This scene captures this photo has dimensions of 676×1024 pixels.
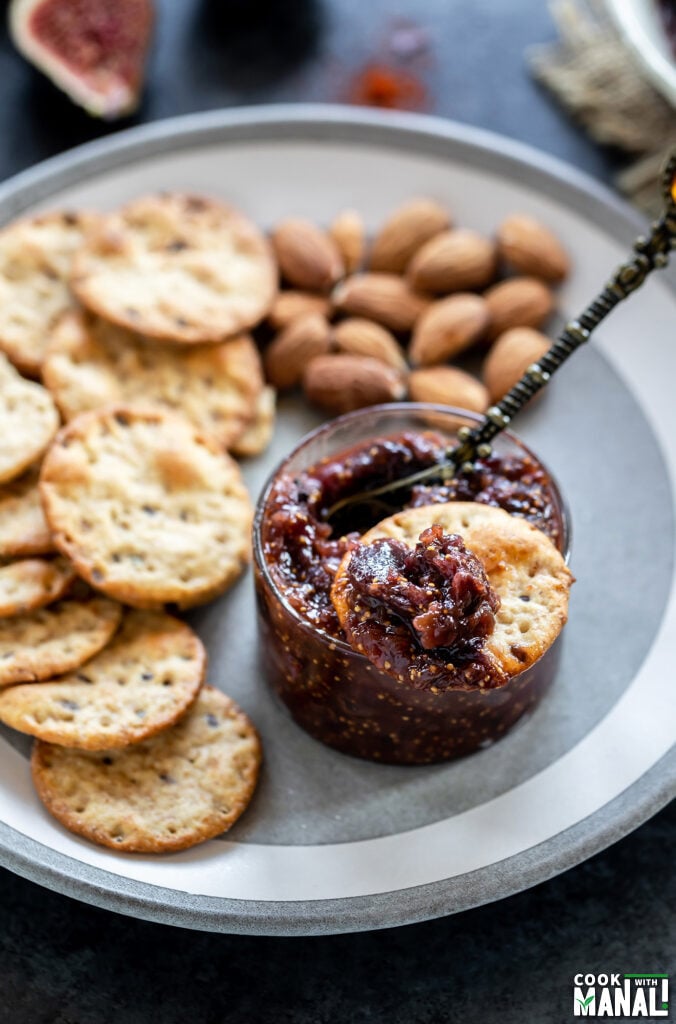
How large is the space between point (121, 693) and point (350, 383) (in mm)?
1053

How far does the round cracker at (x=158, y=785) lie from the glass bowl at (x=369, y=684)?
182mm

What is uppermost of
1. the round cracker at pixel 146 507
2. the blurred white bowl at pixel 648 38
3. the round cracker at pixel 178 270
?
the blurred white bowl at pixel 648 38

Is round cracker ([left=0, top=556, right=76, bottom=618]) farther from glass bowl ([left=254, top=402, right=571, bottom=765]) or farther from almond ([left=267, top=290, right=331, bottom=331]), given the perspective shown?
almond ([left=267, top=290, right=331, bottom=331])

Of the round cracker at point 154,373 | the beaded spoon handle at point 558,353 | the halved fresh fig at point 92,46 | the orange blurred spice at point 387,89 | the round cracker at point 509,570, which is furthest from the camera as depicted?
the orange blurred spice at point 387,89

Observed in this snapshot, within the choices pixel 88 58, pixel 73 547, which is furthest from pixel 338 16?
pixel 73 547

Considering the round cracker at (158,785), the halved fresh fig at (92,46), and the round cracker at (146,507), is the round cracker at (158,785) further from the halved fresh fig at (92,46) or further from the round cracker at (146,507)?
the halved fresh fig at (92,46)

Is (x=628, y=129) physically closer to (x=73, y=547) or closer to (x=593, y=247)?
(x=593, y=247)

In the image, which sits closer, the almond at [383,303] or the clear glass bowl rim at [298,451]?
the clear glass bowl rim at [298,451]

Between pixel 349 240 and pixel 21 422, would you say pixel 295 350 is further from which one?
pixel 21 422

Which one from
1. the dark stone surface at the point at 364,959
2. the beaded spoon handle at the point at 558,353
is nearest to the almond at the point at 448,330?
the beaded spoon handle at the point at 558,353

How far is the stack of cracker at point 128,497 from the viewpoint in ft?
8.72

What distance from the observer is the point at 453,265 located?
347 cm

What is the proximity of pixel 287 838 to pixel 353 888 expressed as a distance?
0.20 m

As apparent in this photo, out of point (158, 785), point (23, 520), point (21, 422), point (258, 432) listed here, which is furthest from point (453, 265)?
point (158, 785)
